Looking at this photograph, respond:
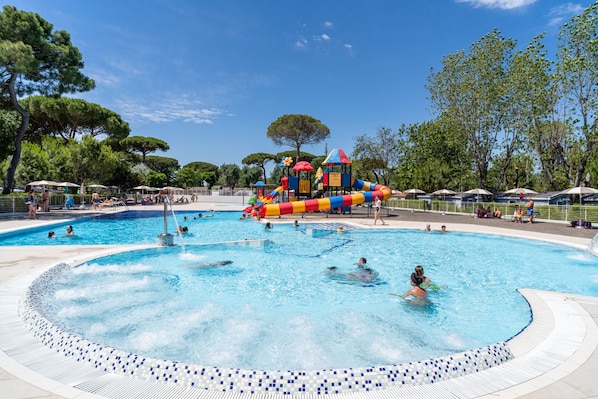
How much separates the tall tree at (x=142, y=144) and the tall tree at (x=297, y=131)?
75.1ft

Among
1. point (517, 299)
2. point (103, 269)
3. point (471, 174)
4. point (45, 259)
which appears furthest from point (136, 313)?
point (471, 174)

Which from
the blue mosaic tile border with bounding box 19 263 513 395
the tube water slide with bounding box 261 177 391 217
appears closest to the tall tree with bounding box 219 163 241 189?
the tube water slide with bounding box 261 177 391 217

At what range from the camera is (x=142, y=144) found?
61062mm

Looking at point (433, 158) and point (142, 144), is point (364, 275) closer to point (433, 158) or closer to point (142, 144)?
point (433, 158)

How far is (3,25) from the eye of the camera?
19.0 meters

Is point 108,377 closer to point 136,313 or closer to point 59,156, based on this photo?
point 136,313

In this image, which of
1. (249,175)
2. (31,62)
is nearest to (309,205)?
(31,62)

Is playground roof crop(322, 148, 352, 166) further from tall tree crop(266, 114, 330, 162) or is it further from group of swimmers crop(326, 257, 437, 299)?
tall tree crop(266, 114, 330, 162)

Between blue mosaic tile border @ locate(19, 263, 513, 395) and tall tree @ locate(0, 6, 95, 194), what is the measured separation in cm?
2253

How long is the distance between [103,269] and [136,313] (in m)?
2.83

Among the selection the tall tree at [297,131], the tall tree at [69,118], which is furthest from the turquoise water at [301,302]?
the tall tree at [297,131]

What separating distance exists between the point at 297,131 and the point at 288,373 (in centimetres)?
5198

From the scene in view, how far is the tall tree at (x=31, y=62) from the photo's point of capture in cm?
1889

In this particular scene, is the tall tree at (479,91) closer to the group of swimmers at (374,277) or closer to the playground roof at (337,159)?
the playground roof at (337,159)
